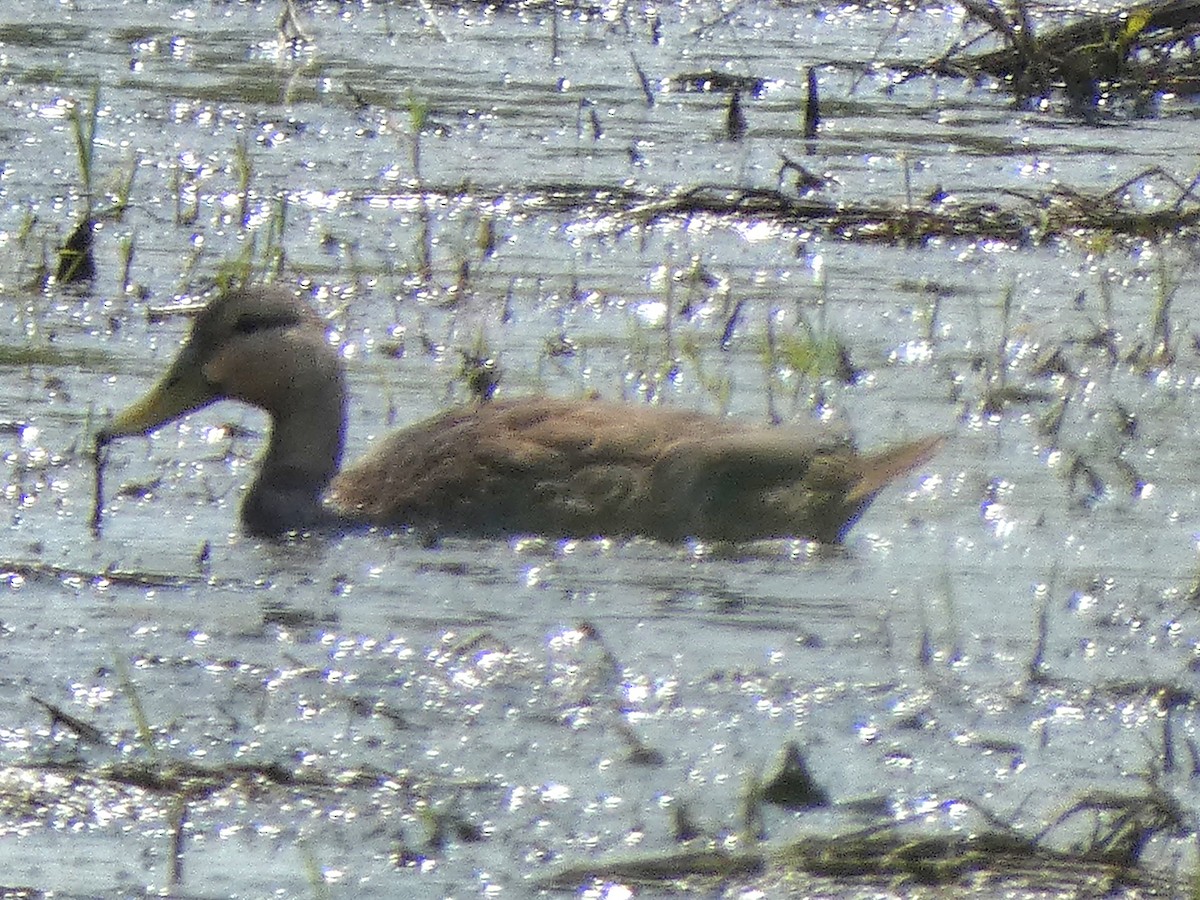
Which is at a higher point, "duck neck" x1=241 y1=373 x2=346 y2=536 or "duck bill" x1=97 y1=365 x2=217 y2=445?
"duck bill" x1=97 y1=365 x2=217 y2=445

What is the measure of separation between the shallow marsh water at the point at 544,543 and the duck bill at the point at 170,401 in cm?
12

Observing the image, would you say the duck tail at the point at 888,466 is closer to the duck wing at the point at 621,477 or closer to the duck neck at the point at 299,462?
the duck wing at the point at 621,477

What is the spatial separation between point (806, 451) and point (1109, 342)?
1.74 meters

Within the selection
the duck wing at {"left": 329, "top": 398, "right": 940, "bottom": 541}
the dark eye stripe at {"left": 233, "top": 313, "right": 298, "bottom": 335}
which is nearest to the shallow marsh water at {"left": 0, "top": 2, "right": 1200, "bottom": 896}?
the duck wing at {"left": 329, "top": 398, "right": 940, "bottom": 541}

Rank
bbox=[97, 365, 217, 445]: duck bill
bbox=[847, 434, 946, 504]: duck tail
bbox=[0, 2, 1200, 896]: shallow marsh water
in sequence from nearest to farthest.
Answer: bbox=[0, 2, 1200, 896]: shallow marsh water → bbox=[847, 434, 946, 504]: duck tail → bbox=[97, 365, 217, 445]: duck bill

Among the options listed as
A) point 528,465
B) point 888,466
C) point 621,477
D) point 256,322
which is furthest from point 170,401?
point 888,466

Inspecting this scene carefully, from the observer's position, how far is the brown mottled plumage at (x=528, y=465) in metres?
5.87

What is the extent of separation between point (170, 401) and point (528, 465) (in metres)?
0.82

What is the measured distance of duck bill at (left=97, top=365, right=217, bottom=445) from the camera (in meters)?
6.12

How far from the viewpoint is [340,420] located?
6.29m

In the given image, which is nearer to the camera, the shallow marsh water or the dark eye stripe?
the shallow marsh water

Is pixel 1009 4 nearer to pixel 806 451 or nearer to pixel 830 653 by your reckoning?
pixel 806 451

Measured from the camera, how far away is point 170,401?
621cm

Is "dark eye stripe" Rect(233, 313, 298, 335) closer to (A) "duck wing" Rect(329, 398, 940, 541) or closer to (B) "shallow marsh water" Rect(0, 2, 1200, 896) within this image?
(B) "shallow marsh water" Rect(0, 2, 1200, 896)
